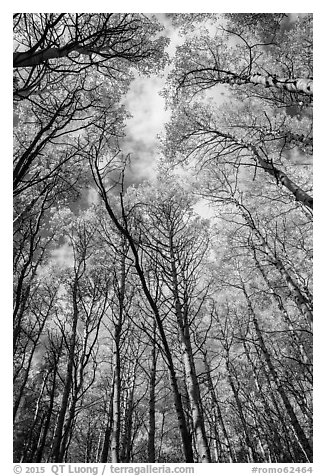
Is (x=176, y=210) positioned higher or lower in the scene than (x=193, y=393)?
higher

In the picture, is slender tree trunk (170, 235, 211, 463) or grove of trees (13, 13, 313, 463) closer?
slender tree trunk (170, 235, 211, 463)

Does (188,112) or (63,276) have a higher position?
(188,112)

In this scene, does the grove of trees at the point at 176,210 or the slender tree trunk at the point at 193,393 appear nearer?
the slender tree trunk at the point at 193,393

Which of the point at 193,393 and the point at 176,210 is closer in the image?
the point at 193,393

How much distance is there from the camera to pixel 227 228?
8.48m

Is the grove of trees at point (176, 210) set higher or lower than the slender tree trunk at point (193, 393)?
higher

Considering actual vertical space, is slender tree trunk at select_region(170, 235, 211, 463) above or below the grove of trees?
below
